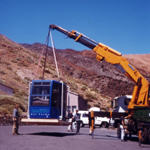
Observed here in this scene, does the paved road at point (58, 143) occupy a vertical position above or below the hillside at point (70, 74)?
below

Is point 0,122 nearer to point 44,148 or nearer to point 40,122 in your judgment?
point 40,122

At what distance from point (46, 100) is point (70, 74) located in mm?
78177

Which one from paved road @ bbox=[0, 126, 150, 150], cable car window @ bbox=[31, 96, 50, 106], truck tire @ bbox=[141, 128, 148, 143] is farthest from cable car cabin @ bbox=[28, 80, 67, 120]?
truck tire @ bbox=[141, 128, 148, 143]

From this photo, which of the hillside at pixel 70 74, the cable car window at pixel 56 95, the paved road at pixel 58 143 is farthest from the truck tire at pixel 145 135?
the hillside at pixel 70 74

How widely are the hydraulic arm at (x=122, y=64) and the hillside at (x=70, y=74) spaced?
387 centimetres

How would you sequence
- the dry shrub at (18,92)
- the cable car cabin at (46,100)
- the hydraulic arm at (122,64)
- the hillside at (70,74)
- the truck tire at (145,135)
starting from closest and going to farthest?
the truck tire at (145,135), the cable car cabin at (46,100), the hydraulic arm at (122,64), the dry shrub at (18,92), the hillside at (70,74)

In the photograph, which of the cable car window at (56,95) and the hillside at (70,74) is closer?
the cable car window at (56,95)

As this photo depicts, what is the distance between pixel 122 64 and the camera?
21.2 metres

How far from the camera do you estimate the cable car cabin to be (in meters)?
16.3

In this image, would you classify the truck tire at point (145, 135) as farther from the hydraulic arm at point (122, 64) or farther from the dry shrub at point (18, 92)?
the dry shrub at point (18, 92)

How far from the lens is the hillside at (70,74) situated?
162 ft

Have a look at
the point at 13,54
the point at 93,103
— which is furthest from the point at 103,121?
the point at 13,54

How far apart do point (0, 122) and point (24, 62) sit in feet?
127

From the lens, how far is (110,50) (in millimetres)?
22125
